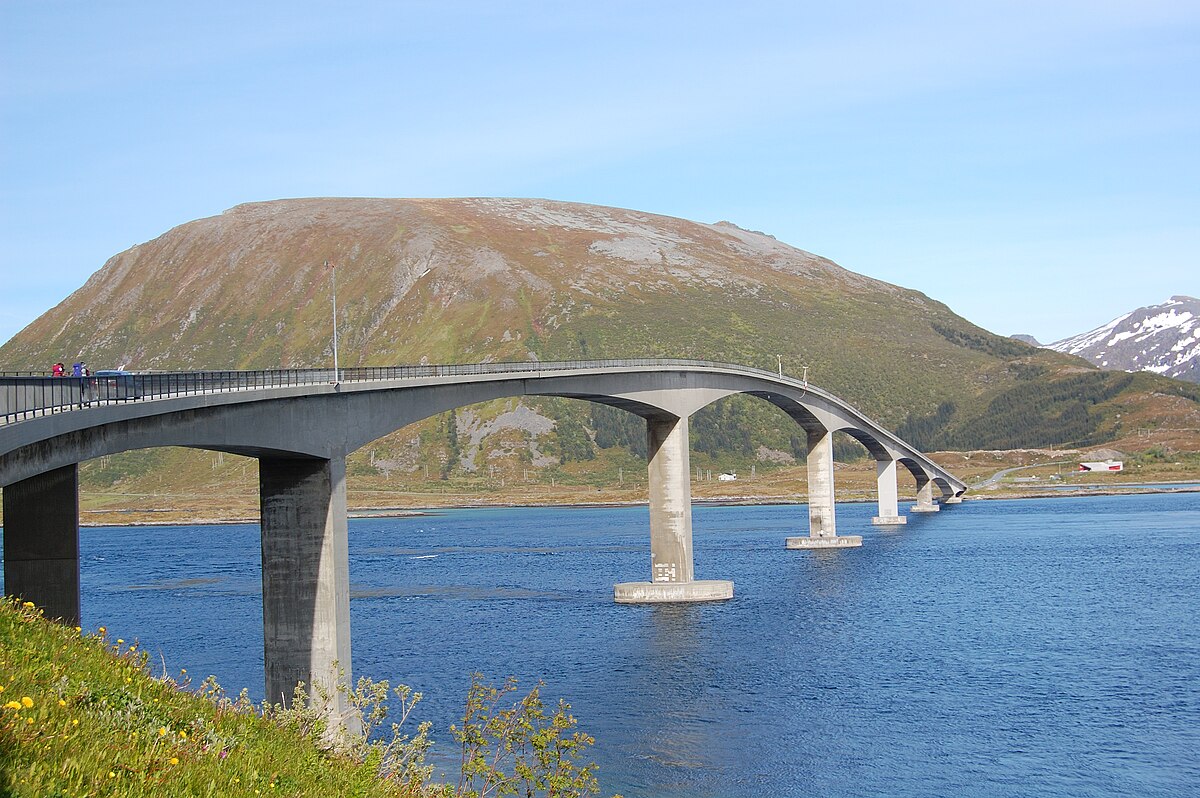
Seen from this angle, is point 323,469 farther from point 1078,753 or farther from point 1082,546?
point 1082,546

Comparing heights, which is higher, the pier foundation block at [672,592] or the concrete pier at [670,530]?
the concrete pier at [670,530]

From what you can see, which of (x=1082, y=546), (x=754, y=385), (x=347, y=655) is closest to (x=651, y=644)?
(x=347, y=655)

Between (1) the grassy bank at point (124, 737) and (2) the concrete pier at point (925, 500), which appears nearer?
(1) the grassy bank at point (124, 737)

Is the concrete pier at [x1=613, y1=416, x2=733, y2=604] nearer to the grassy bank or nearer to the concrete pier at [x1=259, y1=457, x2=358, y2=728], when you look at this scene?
the concrete pier at [x1=259, y1=457, x2=358, y2=728]

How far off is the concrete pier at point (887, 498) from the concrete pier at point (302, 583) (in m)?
114

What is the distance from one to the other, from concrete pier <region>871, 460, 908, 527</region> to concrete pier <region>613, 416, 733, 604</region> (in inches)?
2794

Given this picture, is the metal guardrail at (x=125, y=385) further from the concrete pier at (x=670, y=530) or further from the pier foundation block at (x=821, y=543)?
the pier foundation block at (x=821, y=543)

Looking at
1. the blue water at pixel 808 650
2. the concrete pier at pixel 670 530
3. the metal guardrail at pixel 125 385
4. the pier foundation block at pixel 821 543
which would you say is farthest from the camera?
the pier foundation block at pixel 821 543

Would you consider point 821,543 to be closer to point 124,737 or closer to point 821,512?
point 821,512

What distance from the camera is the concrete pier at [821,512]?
119 m

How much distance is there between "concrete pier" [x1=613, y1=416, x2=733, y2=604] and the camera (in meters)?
78.8

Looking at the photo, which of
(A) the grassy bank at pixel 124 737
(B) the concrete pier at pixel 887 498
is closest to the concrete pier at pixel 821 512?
(B) the concrete pier at pixel 887 498

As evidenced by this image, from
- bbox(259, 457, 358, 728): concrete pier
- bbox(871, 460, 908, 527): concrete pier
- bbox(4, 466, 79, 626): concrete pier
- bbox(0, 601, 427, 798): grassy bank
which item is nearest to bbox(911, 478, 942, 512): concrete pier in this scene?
bbox(871, 460, 908, 527): concrete pier

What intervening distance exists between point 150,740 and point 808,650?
49143mm
